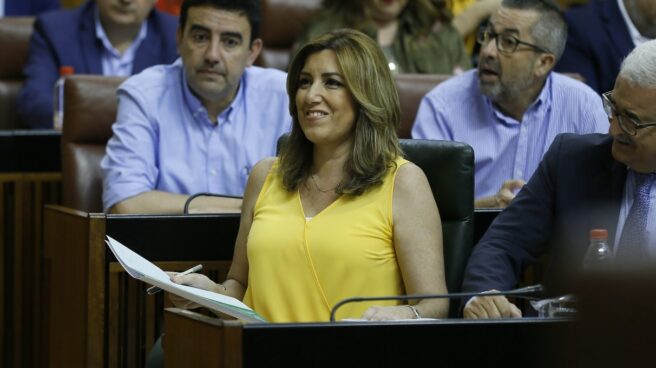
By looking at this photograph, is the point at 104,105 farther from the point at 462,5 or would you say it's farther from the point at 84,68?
the point at 462,5

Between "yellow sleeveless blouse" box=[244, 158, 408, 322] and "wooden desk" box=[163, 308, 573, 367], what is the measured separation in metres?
0.66

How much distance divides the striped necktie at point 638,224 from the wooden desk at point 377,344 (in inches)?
24.1

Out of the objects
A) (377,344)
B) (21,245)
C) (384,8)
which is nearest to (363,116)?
(377,344)

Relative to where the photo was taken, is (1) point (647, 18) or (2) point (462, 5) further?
(2) point (462, 5)

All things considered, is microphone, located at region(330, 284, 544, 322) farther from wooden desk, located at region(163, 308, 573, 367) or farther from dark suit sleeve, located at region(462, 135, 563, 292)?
dark suit sleeve, located at region(462, 135, 563, 292)

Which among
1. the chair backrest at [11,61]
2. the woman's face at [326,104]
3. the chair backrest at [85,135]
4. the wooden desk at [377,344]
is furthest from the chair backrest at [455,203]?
the chair backrest at [11,61]

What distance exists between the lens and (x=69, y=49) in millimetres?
5102

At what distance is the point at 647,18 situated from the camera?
4977mm

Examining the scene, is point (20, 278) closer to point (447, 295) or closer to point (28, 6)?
point (447, 295)

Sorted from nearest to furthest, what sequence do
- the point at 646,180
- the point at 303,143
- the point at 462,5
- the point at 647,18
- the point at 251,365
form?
the point at 251,365 < the point at 646,180 < the point at 303,143 < the point at 647,18 < the point at 462,5

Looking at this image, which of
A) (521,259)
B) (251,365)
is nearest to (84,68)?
(521,259)

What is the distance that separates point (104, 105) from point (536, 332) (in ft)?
7.29

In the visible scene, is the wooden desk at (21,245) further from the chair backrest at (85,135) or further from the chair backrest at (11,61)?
the chair backrest at (11,61)

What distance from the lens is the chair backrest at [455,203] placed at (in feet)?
10.2
